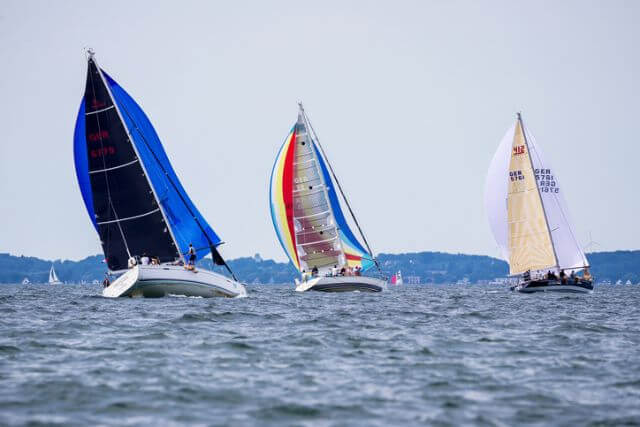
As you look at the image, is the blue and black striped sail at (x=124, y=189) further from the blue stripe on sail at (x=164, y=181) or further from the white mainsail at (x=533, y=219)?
the white mainsail at (x=533, y=219)

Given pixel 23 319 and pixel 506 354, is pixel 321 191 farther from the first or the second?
pixel 506 354

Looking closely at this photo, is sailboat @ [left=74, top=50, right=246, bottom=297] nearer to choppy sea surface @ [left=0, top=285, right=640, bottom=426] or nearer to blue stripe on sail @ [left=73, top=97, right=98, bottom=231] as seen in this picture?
blue stripe on sail @ [left=73, top=97, right=98, bottom=231]

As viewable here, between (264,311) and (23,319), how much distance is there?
7.13 m

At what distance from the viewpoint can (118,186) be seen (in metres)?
36.3

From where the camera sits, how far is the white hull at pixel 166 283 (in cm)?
3350

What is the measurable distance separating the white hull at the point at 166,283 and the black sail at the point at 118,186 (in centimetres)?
182

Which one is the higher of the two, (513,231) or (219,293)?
(513,231)

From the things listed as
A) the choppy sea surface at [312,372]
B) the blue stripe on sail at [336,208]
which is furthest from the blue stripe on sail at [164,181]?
the blue stripe on sail at [336,208]

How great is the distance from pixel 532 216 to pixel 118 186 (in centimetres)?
2689

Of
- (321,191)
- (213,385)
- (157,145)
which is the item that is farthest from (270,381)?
(321,191)

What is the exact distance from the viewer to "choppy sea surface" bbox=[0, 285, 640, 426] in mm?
10953

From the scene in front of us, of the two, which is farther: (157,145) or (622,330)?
(157,145)

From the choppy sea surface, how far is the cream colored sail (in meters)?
31.0

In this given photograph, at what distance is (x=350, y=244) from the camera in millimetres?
54438
